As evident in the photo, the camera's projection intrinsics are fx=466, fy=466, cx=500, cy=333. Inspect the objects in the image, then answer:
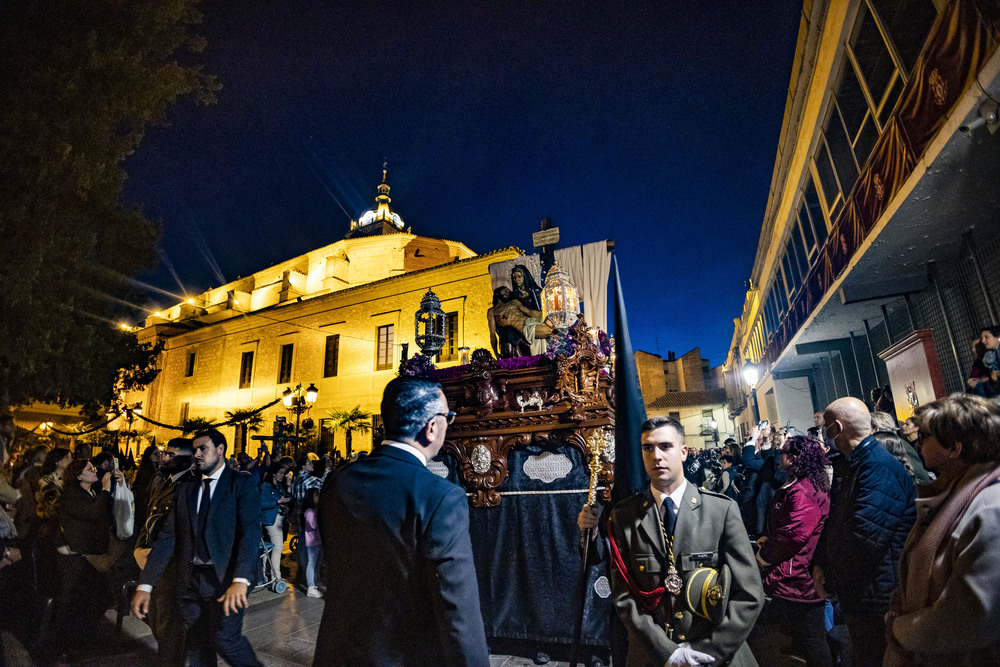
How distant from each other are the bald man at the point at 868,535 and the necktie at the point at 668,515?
1216 millimetres

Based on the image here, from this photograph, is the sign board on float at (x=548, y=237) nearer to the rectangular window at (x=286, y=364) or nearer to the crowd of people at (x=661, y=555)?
the crowd of people at (x=661, y=555)

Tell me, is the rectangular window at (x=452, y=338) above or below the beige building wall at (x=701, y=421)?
above

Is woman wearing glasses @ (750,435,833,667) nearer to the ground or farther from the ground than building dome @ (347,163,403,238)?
nearer to the ground

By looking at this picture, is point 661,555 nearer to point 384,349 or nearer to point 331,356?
point 384,349

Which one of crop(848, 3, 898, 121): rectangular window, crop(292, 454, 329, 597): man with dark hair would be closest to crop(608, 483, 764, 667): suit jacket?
crop(292, 454, 329, 597): man with dark hair

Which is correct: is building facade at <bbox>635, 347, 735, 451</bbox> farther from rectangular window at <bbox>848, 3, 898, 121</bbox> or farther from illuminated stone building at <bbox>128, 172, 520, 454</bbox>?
rectangular window at <bbox>848, 3, 898, 121</bbox>

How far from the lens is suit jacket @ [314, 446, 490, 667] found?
1.68 m

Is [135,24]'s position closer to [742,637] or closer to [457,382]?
[457,382]

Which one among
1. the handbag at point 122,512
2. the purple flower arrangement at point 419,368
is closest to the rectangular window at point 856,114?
the purple flower arrangement at point 419,368

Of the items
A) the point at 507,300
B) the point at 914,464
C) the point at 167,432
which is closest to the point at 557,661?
the point at 914,464

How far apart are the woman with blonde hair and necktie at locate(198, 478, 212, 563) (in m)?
3.88

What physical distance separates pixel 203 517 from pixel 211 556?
29 cm

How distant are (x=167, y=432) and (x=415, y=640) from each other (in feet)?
122

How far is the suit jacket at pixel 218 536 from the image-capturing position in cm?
323
